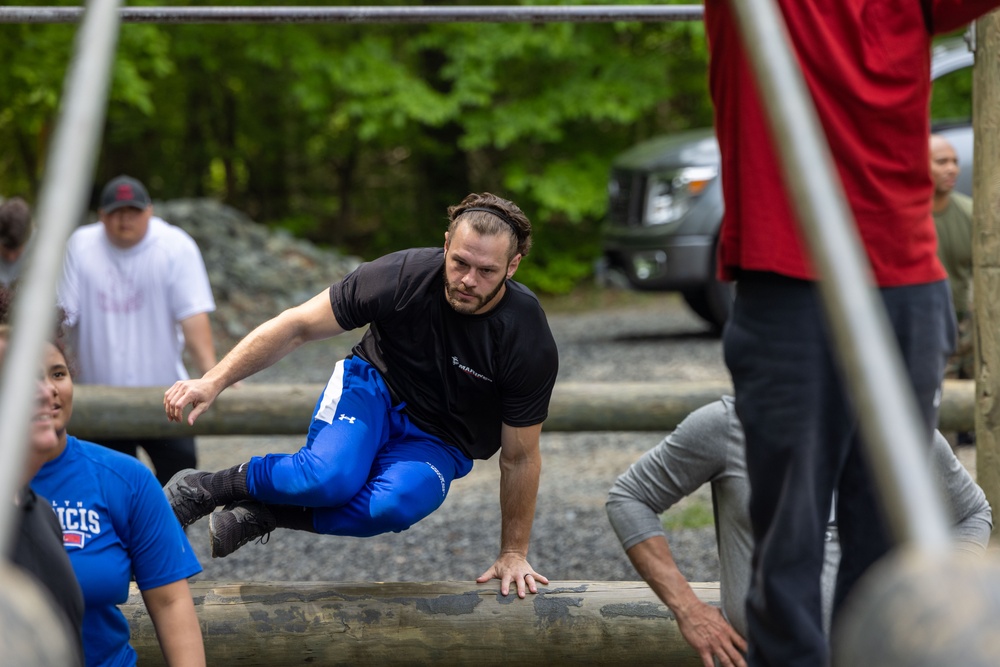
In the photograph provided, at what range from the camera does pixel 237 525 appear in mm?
3326

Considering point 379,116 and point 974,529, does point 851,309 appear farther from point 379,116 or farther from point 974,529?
point 379,116

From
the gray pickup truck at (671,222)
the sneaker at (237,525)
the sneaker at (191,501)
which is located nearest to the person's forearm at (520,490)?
the sneaker at (237,525)

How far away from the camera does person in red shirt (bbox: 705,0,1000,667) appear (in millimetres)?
1930

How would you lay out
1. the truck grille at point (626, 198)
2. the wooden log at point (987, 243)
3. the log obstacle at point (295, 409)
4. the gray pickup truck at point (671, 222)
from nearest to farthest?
the wooden log at point (987, 243)
the log obstacle at point (295, 409)
the gray pickup truck at point (671, 222)
the truck grille at point (626, 198)

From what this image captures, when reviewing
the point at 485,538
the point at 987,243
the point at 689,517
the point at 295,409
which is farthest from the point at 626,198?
the point at 987,243

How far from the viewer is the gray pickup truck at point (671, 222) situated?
9.59 m

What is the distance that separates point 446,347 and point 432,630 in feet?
2.46

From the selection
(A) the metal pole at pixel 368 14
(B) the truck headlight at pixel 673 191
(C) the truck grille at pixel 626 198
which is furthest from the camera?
(C) the truck grille at pixel 626 198

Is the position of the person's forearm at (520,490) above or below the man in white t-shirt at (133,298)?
below

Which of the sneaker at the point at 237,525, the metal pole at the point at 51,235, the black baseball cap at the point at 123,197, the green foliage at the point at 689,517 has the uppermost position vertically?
the metal pole at the point at 51,235

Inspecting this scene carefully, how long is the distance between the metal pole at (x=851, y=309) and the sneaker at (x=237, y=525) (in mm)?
2377

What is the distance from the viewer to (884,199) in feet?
6.38

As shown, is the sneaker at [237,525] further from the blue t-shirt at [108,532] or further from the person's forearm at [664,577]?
the person's forearm at [664,577]

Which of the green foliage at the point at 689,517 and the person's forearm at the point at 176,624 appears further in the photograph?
the green foliage at the point at 689,517
